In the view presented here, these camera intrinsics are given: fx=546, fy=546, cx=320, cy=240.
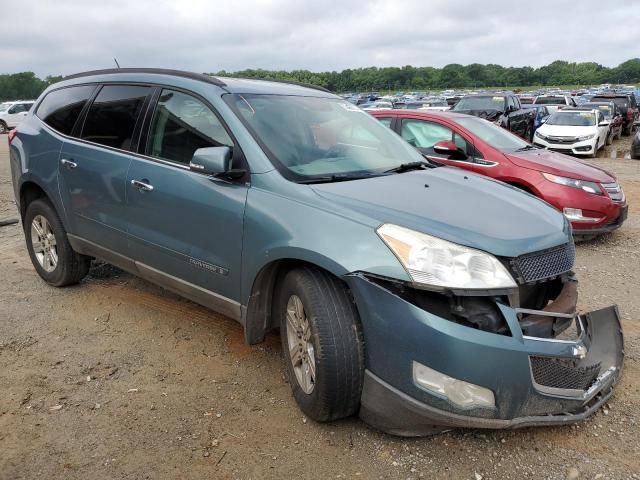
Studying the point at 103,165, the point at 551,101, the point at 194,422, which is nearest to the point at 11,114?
the point at 551,101

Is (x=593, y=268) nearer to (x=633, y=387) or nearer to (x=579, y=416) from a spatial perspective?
(x=633, y=387)

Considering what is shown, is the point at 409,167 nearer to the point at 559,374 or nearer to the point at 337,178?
the point at 337,178

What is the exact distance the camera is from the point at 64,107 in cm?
459

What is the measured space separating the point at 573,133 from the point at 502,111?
90.4 inches

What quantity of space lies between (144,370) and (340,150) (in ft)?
6.20

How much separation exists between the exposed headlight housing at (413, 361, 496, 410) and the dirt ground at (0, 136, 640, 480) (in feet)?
1.32

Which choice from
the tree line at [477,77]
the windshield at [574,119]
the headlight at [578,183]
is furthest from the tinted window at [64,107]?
the tree line at [477,77]

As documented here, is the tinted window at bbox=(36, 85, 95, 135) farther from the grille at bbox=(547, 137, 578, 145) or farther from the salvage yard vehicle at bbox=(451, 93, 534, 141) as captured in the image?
the grille at bbox=(547, 137, 578, 145)

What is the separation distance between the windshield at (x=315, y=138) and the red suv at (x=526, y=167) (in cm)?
217

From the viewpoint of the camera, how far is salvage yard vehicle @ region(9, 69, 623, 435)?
2.42 m

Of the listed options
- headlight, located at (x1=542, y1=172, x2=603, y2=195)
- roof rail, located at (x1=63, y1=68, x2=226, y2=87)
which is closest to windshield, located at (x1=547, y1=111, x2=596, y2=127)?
headlight, located at (x1=542, y1=172, x2=603, y2=195)

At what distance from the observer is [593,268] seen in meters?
5.67

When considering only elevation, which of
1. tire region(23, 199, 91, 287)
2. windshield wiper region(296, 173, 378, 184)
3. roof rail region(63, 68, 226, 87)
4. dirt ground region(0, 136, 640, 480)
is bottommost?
dirt ground region(0, 136, 640, 480)

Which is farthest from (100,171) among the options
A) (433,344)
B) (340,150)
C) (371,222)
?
(433,344)
